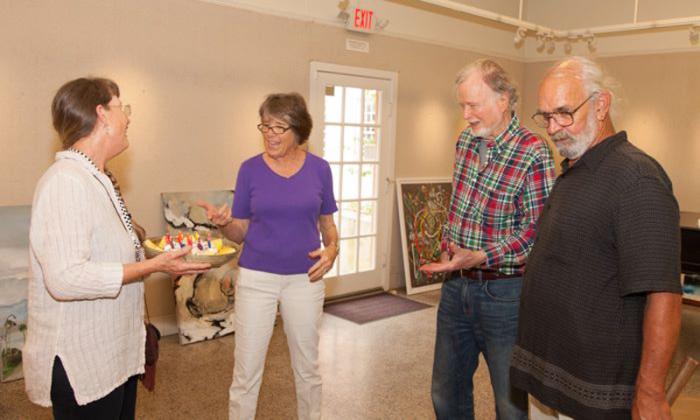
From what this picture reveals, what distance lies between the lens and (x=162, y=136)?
15.0ft

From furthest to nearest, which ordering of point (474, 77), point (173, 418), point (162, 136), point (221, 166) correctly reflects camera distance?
point (221, 166), point (162, 136), point (173, 418), point (474, 77)

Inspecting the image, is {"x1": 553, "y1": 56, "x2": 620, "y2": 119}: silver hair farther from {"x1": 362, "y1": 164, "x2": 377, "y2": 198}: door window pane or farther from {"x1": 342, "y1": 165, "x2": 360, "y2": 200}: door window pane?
{"x1": 362, "y1": 164, "x2": 377, "y2": 198}: door window pane

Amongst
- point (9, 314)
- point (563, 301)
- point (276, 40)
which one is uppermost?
point (276, 40)

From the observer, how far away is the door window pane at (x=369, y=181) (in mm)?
6152

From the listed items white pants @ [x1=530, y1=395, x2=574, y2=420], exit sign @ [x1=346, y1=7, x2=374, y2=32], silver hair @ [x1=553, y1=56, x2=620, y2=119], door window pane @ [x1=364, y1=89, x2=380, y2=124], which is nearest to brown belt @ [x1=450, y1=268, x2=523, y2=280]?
white pants @ [x1=530, y1=395, x2=574, y2=420]

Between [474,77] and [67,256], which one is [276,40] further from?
[67,256]

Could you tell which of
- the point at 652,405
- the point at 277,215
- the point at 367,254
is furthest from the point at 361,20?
the point at 652,405

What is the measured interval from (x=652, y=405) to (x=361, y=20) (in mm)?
4808

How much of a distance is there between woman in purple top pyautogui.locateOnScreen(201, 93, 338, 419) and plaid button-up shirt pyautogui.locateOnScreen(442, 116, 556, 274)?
0.72 m

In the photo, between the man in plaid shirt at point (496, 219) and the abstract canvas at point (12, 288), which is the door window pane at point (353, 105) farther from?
the man in plaid shirt at point (496, 219)

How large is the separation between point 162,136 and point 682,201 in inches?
225

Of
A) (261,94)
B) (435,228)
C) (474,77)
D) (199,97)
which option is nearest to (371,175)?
(435,228)

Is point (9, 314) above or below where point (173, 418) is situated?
above

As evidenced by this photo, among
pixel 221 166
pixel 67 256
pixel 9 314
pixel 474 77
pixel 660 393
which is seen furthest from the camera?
pixel 221 166
